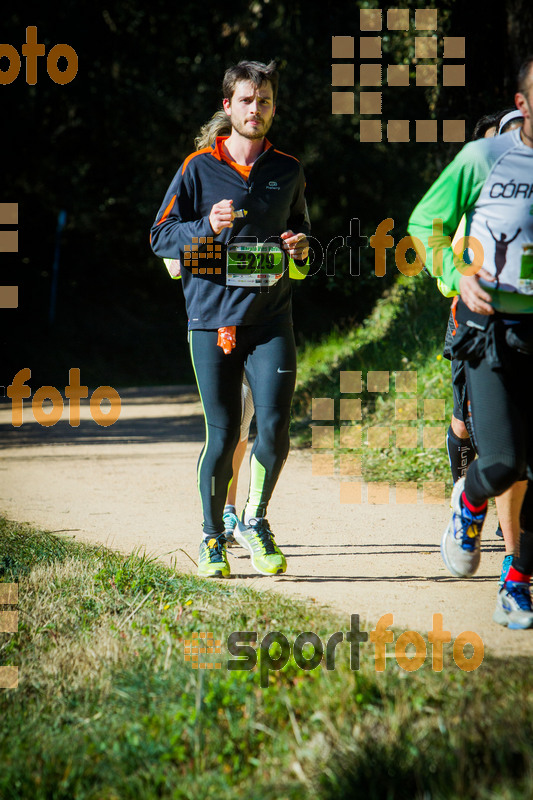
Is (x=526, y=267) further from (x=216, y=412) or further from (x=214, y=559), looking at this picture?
(x=214, y=559)

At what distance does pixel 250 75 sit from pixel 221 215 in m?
0.76

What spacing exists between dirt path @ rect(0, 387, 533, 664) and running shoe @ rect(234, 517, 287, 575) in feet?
0.21

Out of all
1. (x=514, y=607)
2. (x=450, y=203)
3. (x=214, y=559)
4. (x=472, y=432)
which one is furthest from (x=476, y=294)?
(x=214, y=559)

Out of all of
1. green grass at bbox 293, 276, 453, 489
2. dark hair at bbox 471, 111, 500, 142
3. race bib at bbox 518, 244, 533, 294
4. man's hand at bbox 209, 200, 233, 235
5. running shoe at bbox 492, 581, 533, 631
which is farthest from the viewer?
green grass at bbox 293, 276, 453, 489

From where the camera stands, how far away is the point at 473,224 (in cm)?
344

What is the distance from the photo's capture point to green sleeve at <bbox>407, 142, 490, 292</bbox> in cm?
337

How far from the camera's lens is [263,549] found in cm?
454

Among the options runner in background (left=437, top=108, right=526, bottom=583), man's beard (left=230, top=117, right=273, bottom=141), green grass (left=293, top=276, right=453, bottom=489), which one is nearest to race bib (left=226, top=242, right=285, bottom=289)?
man's beard (left=230, top=117, right=273, bottom=141)

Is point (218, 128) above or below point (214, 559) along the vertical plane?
above

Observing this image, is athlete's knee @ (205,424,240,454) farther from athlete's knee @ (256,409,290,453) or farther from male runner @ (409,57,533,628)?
male runner @ (409,57,533,628)

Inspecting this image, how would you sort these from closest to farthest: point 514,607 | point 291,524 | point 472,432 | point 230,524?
point 514,607, point 472,432, point 230,524, point 291,524

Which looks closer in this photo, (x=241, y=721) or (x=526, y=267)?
(x=241, y=721)

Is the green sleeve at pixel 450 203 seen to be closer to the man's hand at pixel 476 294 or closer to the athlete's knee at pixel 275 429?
the man's hand at pixel 476 294

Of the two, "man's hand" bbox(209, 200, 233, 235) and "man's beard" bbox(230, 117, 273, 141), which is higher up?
"man's beard" bbox(230, 117, 273, 141)
